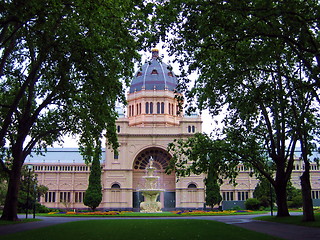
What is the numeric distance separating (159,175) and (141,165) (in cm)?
412

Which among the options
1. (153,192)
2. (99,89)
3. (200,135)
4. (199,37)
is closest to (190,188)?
(153,192)

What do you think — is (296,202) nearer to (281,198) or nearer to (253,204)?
(253,204)

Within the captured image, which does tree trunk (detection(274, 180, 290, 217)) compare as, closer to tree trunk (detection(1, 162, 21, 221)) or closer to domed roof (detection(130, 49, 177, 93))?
tree trunk (detection(1, 162, 21, 221))

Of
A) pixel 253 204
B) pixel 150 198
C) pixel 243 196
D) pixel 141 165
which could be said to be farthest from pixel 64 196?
pixel 253 204

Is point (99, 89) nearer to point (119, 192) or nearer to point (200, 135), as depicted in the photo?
point (200, 135)

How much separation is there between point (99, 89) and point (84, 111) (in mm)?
6100

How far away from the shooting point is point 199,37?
57.4 ft

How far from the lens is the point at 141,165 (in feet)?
255

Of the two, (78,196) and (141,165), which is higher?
(141,165)

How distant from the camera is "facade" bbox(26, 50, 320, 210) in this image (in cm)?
7288

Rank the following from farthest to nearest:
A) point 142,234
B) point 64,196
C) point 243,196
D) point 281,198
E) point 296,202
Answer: point 64,196 → point 243,196 → point 296,202 → point 281,198 → point 142,234

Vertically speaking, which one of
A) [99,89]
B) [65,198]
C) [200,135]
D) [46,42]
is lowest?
[65,198]

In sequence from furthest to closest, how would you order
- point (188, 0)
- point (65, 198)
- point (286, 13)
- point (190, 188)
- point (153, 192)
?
point (65, 198)
point (190, 188)
point (153, 192)
point (188, 0)
point (286, 13)

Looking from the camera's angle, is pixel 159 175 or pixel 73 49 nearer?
pixel 73 49
